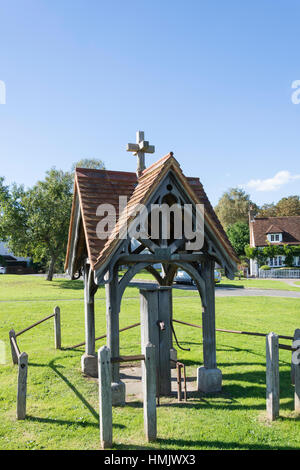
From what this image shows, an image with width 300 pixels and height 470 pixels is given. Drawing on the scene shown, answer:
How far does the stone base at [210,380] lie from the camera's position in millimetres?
8469

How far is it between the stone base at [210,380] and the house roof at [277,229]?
49998 millimetres

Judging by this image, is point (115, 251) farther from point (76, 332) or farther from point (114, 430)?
point (76, 332)

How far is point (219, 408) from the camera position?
7.60 meters

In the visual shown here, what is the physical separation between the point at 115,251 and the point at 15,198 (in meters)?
34.4

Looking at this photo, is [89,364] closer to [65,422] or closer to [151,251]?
[65,422]

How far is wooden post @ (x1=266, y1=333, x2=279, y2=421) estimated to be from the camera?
23.0 ft

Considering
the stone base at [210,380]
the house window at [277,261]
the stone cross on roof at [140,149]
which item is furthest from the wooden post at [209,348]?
the house window at [277,261]

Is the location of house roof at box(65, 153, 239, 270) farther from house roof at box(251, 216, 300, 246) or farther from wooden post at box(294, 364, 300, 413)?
house roof at box(251, 216, 300, 246)

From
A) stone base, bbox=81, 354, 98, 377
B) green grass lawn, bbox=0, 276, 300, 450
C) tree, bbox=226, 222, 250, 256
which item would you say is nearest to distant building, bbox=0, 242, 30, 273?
tree, bbox=226, 222, 250, 256

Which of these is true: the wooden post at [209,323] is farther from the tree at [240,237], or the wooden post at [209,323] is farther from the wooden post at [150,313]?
the tree at [240,237]

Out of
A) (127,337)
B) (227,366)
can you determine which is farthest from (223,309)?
(227,366)

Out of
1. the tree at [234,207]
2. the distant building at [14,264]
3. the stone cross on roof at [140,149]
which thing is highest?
Answer: the tree at [234,207]

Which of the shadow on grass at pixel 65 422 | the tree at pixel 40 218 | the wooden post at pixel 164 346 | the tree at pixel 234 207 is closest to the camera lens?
the shadow on grass at pixel 65 422

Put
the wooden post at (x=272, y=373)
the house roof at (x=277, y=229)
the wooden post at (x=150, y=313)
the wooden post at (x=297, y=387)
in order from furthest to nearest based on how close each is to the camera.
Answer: the house roof at (x=277, y=229), the wooden post at (x=150, y=313), the wooden post at (x=297, y=387), the wooden post at (x=272, y=373)
